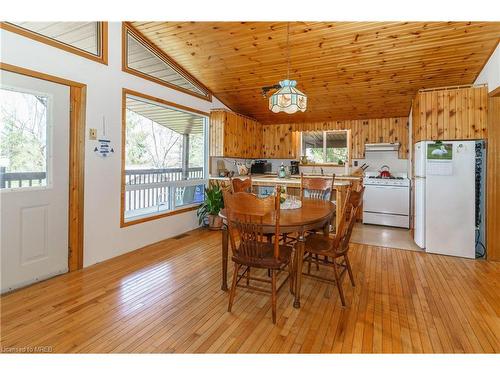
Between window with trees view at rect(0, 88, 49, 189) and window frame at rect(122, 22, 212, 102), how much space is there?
1.22m

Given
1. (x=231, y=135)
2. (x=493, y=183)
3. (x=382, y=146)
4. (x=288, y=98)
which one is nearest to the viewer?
(x=288, y=98)

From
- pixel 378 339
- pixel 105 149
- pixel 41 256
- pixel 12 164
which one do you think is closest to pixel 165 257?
pixel 41 256

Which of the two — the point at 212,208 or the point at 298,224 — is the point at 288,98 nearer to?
the point at 298,224

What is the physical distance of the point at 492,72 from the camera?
3.34 meters

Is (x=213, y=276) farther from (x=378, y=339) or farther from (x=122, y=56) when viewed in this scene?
(x=122, y=56)

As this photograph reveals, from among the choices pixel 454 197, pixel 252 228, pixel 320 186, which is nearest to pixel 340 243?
pixel 252 228

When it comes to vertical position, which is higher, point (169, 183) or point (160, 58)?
point (160, 58)

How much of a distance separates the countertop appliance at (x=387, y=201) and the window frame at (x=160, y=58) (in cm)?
357

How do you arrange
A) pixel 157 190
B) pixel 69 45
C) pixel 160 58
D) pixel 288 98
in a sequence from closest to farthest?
1. pixel 288 98
2. pixel 69 45
3. pixel 160 58
4. pixel 157 190

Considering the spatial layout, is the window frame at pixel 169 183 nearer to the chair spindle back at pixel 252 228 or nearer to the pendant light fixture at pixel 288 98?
the chair spindle back at pixel 252 228

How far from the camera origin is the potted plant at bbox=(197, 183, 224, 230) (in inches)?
191

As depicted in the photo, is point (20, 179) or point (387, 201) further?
point (387, 201)

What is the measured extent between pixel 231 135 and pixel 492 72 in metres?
3.89

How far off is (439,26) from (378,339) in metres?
3.28
